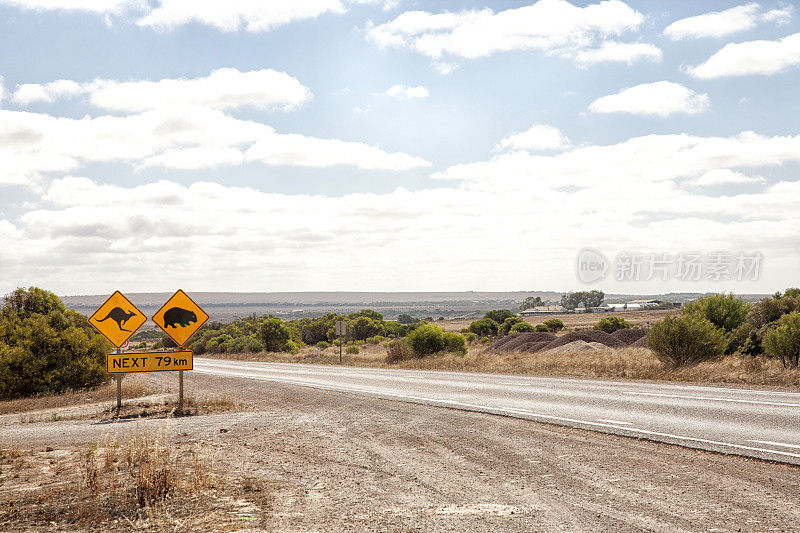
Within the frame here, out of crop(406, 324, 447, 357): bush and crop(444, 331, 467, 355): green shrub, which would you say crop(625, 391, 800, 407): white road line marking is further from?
crop(444, 331, 467, 355): green shrub

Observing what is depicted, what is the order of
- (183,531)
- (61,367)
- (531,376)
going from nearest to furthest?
(183,531) → (61,367) → (531,376)

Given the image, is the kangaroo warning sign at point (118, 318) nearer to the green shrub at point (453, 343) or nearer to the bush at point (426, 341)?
the bush at point (426, 341)

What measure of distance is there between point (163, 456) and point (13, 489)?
1.67 meters

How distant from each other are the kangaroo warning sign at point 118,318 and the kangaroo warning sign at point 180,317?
54 cm

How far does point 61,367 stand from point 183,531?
774 inches

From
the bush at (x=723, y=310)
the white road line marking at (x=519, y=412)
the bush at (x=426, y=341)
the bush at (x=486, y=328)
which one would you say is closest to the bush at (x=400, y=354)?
the bush at (x=426, y=341)

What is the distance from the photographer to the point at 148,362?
14.8 metres

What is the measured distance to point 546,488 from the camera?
7156 millimetres

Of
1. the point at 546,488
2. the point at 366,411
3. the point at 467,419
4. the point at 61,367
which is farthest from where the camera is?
the point at 61,367

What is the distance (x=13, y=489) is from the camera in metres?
7.45

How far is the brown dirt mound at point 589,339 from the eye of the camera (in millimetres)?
39719

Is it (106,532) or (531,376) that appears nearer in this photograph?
(106,532)

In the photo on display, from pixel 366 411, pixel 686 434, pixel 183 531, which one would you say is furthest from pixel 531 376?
pixel 183 531

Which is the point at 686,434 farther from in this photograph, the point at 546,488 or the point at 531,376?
the point at 531,376
